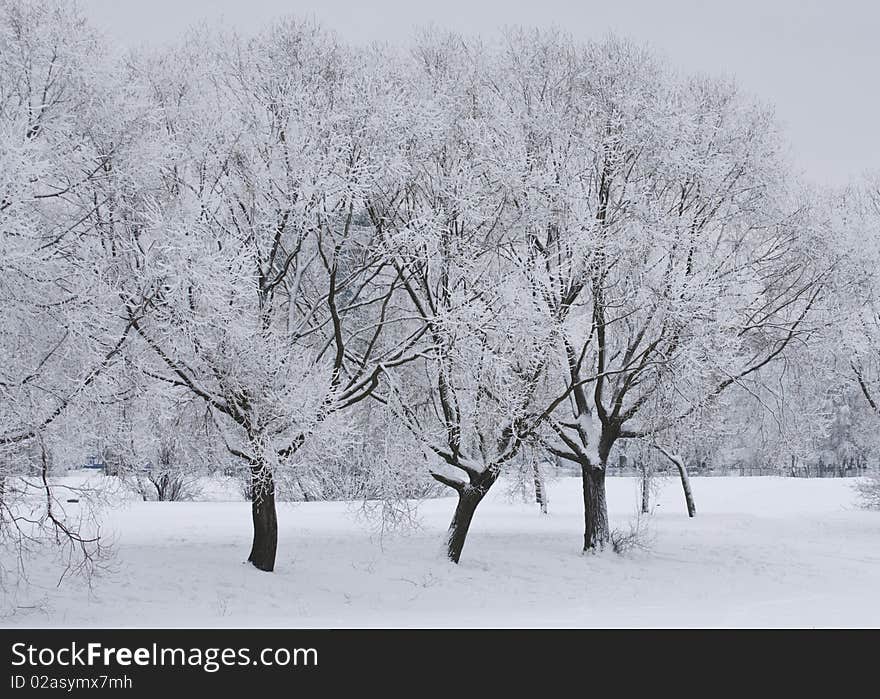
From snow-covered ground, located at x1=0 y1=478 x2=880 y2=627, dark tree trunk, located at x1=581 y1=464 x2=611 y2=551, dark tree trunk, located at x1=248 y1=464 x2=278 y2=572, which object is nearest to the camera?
snow-covered ground, located at x1=0 y1=478 x2=880 y2=627

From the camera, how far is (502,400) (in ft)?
49.2

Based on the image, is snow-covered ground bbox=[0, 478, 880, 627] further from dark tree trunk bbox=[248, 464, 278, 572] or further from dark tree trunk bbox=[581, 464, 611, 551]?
dark tree trunk bbox=[581, 464, 611, 551]

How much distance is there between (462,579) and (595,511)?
4.52 m

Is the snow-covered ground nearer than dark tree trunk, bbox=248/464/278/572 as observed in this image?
Yes

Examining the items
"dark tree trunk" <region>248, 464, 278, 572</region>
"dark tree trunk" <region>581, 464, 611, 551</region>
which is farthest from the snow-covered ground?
"dark tree trunk" <region>581, 464, 611, 551</region>

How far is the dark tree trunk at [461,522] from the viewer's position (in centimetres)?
1778

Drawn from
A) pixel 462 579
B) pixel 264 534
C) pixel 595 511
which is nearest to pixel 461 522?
pixel 462 579

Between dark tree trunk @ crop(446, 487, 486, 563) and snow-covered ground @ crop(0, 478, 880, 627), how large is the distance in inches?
12.6

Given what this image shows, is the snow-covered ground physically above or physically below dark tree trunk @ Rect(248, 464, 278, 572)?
below

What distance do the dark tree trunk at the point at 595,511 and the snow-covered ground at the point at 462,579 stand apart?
45 centimetres

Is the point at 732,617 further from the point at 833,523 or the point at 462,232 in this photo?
the point at 833,523

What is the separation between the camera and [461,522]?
17.9 m

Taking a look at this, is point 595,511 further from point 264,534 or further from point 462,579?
point 264,534

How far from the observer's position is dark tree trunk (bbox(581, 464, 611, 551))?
771 inches
